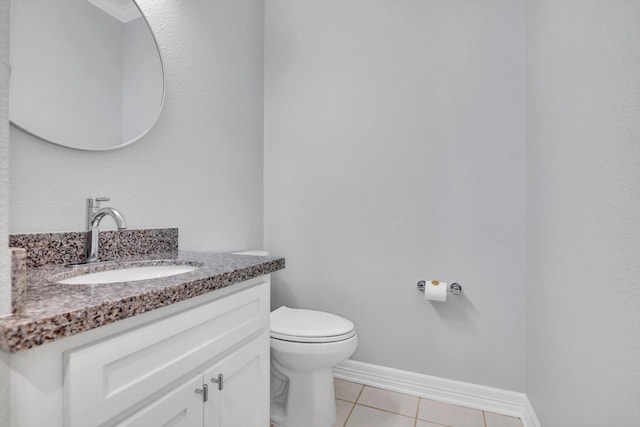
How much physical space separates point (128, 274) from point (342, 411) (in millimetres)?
1230

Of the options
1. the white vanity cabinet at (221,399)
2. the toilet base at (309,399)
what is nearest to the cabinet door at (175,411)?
the white vanity cabinet at (221,399)

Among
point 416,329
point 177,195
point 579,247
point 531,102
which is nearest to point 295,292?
point 416,329

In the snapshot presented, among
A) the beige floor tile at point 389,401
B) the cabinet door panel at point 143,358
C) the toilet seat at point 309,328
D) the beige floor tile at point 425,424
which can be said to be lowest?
the beige floor tile at point 389,401

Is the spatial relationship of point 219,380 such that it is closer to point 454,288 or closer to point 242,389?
point 242,389

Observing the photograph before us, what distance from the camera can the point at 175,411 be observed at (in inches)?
29.2

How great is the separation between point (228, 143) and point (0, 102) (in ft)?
4.42

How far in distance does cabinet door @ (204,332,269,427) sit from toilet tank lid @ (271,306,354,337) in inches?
12.2

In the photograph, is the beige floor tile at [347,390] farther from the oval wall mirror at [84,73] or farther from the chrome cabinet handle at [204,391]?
the oval wall mirror at [84,73]

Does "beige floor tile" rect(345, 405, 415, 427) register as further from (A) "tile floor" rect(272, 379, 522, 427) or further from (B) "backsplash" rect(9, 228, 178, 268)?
(B) "backsplash" rect(9, 228, 178, 268)

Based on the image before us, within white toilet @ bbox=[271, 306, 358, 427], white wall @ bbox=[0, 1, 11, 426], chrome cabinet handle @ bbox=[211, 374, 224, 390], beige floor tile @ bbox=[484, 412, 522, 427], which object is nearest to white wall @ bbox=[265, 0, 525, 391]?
beige floor tile @ bbox=[484, 412, 522, 427]

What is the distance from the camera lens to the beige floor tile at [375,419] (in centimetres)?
152

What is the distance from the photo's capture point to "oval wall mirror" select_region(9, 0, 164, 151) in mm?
983

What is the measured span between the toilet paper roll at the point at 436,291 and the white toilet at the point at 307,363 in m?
0.44

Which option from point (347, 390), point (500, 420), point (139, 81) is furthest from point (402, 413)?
point (139, 81)
